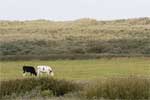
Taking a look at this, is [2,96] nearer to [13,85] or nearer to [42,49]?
[13,85]

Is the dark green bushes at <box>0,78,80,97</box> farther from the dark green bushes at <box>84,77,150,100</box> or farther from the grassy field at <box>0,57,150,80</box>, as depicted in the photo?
the grassy field at <box>0,57,150,80</box>

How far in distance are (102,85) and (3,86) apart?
132 inches

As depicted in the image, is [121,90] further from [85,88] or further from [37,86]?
[37,86]

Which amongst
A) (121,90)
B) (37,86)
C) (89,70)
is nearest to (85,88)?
(121,90)

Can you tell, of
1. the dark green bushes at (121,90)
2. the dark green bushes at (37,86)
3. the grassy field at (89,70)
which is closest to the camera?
the dark green bushes at (121,90)

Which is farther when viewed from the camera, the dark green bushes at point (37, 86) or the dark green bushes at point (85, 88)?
the dark green bushes at point (37, 86)

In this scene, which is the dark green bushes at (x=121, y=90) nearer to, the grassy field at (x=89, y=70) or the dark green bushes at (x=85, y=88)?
the dark green bushes at (x=85, y=88)

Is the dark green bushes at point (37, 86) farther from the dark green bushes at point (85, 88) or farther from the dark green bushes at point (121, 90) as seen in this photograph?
the dark green bushes at point (121, 90)

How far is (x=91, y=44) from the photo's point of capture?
260ft

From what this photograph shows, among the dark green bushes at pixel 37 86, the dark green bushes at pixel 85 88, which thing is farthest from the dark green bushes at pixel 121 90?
the dark green bushes at pixel 37 86

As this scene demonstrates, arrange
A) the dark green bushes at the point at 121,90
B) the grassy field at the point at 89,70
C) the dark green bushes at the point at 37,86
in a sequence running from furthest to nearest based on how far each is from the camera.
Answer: the grassy field at the point at 89,70 → the dark green bushes at the point at 37,86 → the dark green bushes at the point at 121,90

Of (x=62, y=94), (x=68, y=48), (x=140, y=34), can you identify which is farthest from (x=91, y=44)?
(x=62, y=94)

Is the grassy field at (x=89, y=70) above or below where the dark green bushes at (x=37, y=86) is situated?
below

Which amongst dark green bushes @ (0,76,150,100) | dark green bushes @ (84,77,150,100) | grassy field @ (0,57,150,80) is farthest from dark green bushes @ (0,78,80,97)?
grassy field @ (0,57,150,80)
